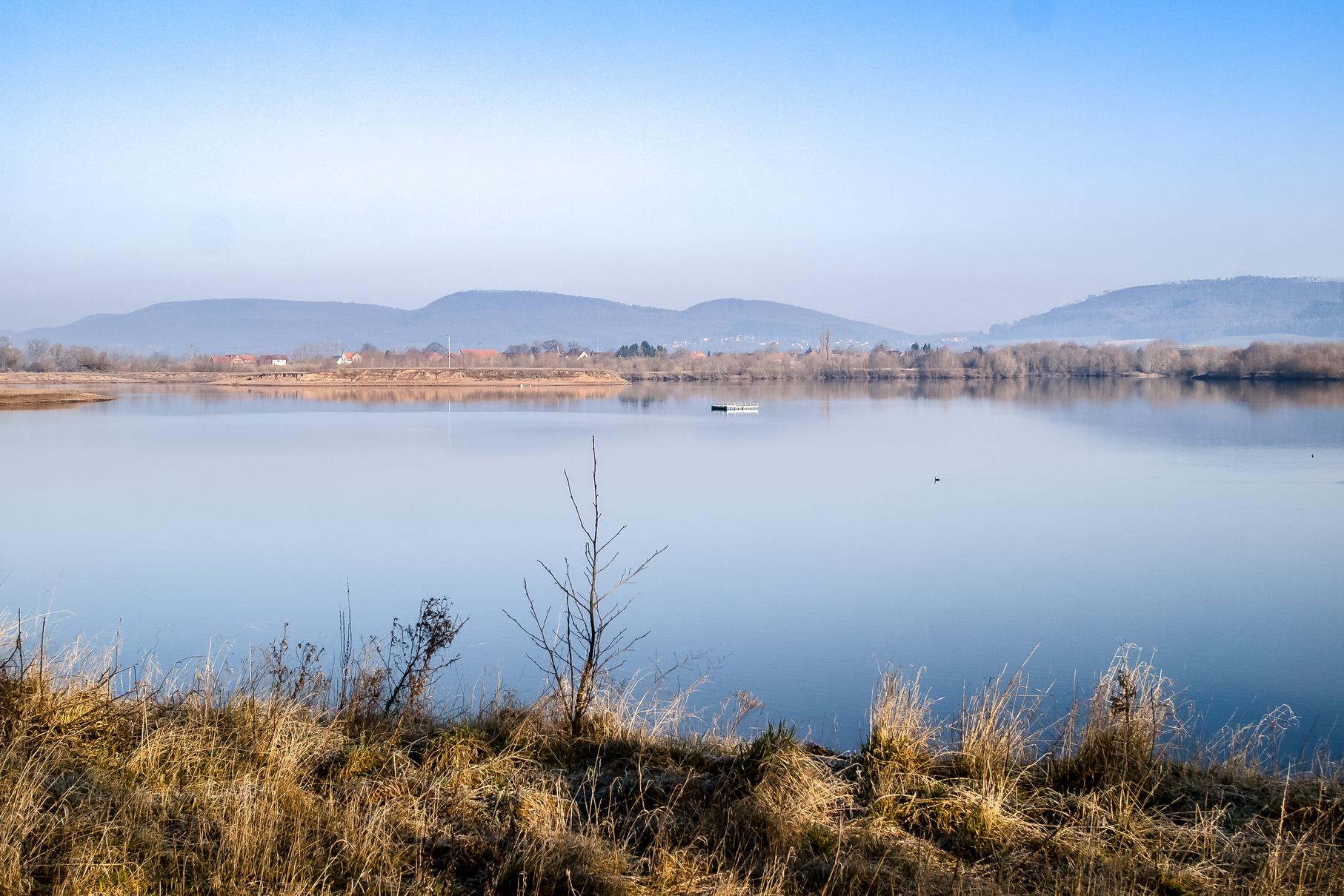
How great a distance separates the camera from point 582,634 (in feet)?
23.1

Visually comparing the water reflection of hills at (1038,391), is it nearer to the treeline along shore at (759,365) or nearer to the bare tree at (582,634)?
the treeline along shore at (759,365)

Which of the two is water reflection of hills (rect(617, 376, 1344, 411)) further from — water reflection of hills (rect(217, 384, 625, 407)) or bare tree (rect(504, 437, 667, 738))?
bare tree (rect(504, 437, 667, 738))

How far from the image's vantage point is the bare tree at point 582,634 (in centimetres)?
453

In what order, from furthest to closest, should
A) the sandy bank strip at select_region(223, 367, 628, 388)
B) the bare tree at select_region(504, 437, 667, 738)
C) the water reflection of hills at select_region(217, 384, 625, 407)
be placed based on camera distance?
the sandy bank strip at select_region(223, 367, 628, 388), the water reflection of hills at select_region(217, 384, 625, 407), the bare tree at select_region(504, 437, 667, 738)

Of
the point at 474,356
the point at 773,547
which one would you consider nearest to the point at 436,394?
the point at 474,356

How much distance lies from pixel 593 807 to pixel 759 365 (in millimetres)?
84990

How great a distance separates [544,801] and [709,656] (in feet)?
16.7

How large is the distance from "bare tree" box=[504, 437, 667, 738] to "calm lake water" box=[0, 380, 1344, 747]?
29 cm

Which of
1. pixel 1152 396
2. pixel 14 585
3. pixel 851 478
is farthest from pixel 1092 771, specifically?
pixel 1152 396

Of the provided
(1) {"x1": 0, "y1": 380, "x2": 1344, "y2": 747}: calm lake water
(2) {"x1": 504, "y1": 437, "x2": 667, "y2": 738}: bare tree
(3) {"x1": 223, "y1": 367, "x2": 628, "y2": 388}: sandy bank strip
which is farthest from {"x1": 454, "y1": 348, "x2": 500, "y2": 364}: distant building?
(2) {"x1": 504, "y1": 437, "x2": 667, "y2": 738}: bare tree

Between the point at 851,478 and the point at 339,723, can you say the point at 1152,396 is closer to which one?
the point at 851,478

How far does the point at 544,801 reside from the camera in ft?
11.5

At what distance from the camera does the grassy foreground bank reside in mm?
3041

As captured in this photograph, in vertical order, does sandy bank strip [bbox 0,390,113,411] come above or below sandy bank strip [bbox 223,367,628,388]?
below
